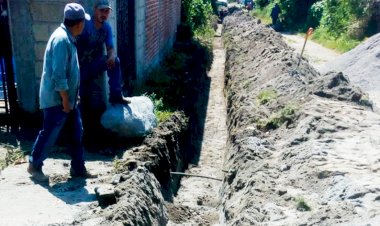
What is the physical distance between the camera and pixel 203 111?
1052 centimetres

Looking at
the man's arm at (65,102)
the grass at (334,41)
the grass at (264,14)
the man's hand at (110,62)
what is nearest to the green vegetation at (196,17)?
the grass at (334,41)

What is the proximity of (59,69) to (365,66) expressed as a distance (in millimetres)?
9592

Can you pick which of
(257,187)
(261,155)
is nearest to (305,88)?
(261,155)

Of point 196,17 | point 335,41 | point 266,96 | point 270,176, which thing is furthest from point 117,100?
point 335,41

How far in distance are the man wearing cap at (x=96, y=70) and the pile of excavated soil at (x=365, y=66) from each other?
6.08 meters

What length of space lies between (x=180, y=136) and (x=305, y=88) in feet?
7.38

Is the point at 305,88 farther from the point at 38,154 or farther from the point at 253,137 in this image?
the point at 38,154

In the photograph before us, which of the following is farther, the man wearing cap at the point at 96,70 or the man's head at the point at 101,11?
the man wearing cap at the point at 96,70

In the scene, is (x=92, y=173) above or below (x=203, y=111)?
above

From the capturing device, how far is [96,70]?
19.4 ft

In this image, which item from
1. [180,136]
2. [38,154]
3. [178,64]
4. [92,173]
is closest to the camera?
[38,154]

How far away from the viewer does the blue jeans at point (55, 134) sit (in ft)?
14.6

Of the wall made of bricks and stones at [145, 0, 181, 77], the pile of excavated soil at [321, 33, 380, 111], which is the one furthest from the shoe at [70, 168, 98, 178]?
the pile of excavated soil at [321, 33, 380, 111]

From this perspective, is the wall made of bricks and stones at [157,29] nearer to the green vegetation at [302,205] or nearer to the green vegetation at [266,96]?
the green vegetation at [266,96]
